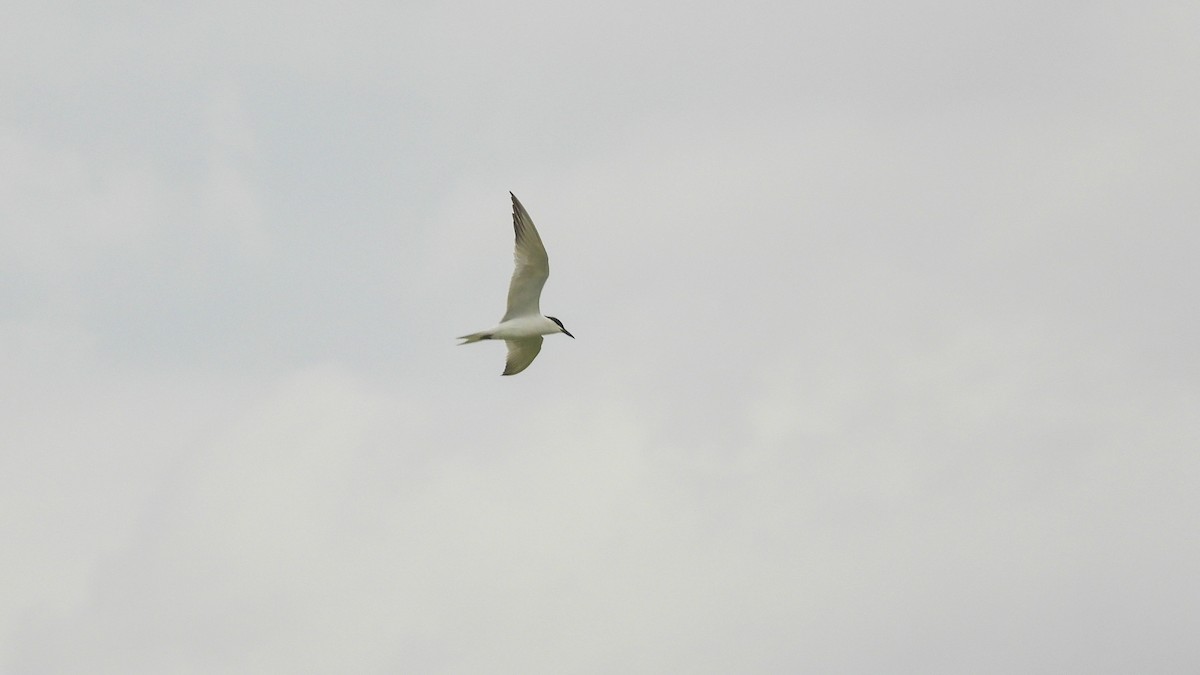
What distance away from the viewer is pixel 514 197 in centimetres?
5503

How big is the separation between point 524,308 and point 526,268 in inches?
67.4

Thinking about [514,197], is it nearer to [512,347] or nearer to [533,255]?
[533,255]

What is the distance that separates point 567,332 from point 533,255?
344 centimetres

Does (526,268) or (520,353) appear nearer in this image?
(526,268)

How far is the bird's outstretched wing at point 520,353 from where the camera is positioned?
5891 centimetres

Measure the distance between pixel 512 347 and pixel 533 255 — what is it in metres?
3.88

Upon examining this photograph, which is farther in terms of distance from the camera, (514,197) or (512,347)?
(512,347)

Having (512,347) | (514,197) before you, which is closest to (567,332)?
(512,347)

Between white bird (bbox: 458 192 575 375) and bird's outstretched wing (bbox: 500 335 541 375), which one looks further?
bird's outstretched wing (bbox: 500 335 541 375)

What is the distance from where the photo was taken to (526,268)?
56.4m

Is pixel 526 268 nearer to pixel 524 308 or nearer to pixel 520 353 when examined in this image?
pixel 524 308

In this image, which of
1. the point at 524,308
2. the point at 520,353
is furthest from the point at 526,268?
the point at 520,353

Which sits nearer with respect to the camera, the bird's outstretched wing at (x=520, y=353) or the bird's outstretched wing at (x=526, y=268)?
the bird's outstretched wing at (x=526, y=268)

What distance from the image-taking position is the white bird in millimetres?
55531
